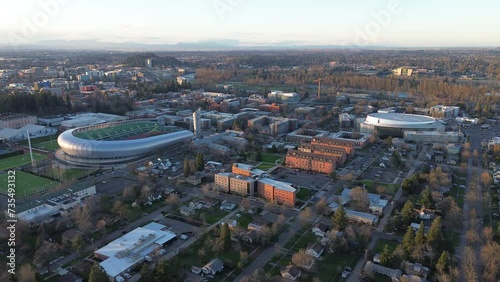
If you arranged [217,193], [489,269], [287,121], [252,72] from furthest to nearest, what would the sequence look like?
1. [252,72]
2. [287,121]
3. [217,193]
4. [489,269]

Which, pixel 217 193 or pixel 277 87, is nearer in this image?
pixel 217 193

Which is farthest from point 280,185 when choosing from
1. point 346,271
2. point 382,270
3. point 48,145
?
point 48,145

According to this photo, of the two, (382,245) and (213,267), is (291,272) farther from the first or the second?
(382,245)

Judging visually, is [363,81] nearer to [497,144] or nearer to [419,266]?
[497,144]

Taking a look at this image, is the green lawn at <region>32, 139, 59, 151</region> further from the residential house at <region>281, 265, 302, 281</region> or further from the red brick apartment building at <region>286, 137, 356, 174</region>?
the residential house at <region>281, 265, 302, 281</region>

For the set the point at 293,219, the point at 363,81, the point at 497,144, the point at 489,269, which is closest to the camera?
the point at 489,269

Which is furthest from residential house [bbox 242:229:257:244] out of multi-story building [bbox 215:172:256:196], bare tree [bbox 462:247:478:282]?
bare tree [bbox 462:247:478:282]

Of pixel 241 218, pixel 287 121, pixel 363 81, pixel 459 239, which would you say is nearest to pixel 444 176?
pixel 459 239

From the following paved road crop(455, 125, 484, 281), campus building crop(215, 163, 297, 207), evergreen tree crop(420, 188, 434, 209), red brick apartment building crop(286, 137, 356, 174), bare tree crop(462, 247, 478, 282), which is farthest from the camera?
red brick apartment building crop(286, 137, 356, 174)
